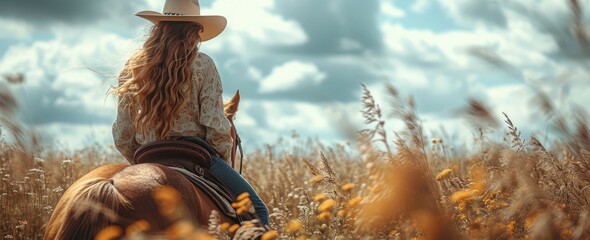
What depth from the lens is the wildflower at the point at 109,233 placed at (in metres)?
3.79

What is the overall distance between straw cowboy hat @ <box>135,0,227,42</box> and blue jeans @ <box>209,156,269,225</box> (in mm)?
1296

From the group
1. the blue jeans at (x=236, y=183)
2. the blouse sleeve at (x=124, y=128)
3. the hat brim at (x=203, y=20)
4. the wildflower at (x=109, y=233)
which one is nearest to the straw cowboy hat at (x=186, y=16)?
the hat brim at (x=203, y=20)

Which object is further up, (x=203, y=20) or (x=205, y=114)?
(x=203, y=20)

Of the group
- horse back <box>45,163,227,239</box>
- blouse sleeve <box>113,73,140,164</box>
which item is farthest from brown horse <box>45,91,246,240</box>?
blouse sleeve <box>113,73,140,164</box>

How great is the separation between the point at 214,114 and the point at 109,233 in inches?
74.3

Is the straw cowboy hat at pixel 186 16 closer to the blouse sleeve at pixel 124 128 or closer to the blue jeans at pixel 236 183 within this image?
the blouse sleeve at pixel 124 128

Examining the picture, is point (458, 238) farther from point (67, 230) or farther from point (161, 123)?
point (161, 123)

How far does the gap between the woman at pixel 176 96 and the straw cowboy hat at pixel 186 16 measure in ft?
0.23

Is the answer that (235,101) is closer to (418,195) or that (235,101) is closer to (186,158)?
(186,158)

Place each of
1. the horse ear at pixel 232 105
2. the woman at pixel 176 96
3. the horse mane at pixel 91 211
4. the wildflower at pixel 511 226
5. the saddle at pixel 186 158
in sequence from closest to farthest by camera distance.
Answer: the horse mane at pixel 91 211, the wildflower at pixel 511 226, the saddle at pixel 186 158, the woman at pixel 176 96, the horse ear at pixel 232 105

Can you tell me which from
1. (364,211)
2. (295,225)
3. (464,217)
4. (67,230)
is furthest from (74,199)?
(464,217)

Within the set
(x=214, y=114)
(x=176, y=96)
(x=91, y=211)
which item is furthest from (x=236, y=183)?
(x=91, y=211)

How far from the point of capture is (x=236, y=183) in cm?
527

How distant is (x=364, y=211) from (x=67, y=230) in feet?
5.79
